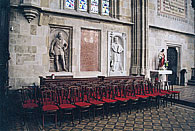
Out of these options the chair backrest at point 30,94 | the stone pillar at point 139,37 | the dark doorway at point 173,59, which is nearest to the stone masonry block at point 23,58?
the chair backrest at point 30,94

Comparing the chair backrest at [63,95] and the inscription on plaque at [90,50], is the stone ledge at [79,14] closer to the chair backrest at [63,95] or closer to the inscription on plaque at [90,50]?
the inscription on plaque at [90,50]

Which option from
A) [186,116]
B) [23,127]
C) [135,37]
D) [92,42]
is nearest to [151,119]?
[186,116]

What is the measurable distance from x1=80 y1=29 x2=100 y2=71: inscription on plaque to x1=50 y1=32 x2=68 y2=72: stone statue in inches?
40.2

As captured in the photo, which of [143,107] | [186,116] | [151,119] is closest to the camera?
[151,119]

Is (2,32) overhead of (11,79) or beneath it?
overhead

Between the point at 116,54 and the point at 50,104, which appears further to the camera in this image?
the point at 116,54

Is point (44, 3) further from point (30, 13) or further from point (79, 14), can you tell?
point (79, 14)

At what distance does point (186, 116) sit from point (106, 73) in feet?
15.7

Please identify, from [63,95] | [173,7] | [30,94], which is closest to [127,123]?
[63,95]

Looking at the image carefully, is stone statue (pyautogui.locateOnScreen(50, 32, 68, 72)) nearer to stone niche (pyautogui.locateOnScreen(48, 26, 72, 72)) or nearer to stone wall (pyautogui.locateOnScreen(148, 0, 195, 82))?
stone niche (pyautogui.locateOnScreen(48, 26, 72, 72))

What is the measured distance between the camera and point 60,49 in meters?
7.61

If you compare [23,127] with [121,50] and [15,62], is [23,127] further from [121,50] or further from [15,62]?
[121,50]

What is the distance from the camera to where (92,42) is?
870 cm

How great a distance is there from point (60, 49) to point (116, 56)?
336 cm
